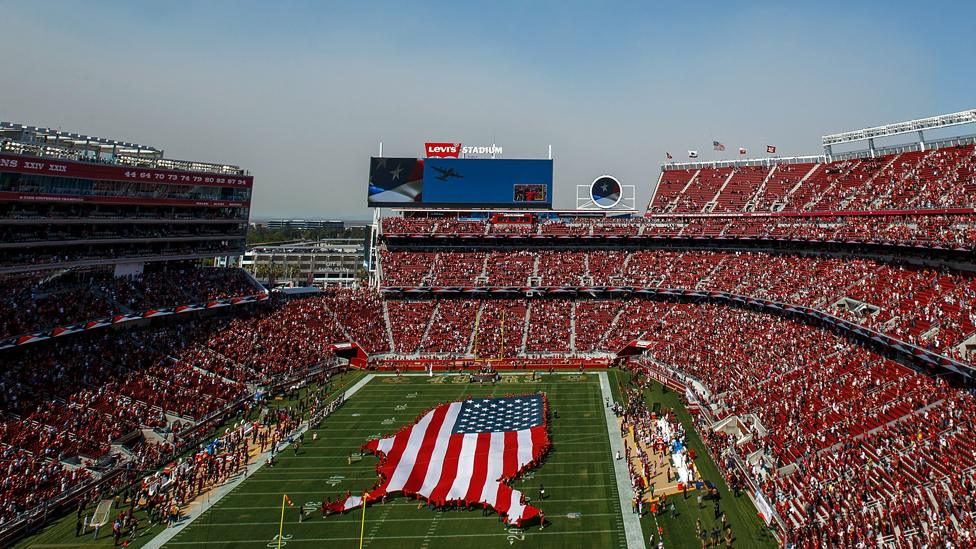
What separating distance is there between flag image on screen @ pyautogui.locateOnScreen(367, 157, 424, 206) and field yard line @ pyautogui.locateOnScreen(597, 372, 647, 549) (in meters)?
32.7

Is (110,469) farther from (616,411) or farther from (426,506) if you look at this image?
(616,411)

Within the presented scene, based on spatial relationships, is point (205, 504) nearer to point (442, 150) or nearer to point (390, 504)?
point (390, 504)

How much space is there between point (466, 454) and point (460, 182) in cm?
3920

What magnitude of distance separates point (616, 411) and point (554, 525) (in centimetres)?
1392

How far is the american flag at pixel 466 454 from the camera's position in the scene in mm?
24219

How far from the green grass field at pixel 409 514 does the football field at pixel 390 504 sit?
0.13 feet

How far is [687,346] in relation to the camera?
44.1 meters

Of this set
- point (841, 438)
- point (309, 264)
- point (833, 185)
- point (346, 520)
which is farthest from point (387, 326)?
point (309, 264)

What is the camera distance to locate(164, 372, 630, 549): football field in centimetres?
2158

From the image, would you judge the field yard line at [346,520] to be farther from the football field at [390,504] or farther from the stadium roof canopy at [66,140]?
the stadium roof canopy at [66,140]

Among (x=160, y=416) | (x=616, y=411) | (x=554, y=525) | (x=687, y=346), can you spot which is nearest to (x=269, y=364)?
(x=160, y=416)

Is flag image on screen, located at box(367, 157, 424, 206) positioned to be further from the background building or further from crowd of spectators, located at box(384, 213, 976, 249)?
the background building

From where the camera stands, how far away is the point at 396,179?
62.5 metres

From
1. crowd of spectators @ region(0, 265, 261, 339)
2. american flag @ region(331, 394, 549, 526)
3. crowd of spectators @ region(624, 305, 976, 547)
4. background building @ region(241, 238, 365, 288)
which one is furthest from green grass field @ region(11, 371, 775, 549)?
background building @ region(241, 238, 365, 288)
